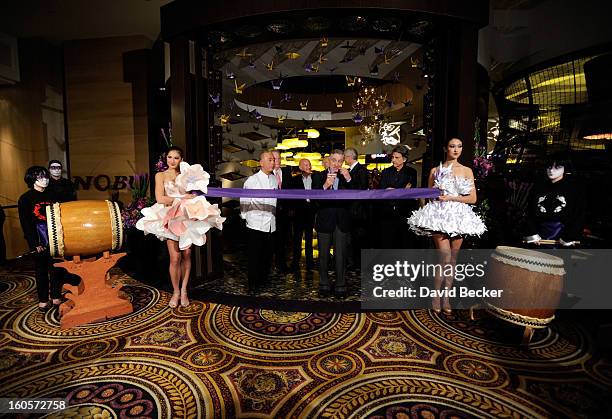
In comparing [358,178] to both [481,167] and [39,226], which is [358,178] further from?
[39,226]

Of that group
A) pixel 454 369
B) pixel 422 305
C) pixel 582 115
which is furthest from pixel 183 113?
pixel 582 115

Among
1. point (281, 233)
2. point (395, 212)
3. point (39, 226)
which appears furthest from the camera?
point (281, 233)

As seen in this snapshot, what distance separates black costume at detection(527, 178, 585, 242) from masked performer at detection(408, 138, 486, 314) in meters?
0.79

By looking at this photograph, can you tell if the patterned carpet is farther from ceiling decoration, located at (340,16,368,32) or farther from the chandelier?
the chandelier

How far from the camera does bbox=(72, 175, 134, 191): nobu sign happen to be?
6.80 metres

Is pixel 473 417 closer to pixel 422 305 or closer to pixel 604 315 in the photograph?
pixel 422 305

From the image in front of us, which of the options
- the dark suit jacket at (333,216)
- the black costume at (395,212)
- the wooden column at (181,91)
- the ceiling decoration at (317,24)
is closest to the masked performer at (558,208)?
the black costume at (395,212)

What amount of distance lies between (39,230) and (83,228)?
662 mm

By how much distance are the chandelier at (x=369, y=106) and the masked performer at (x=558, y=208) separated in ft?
24.3

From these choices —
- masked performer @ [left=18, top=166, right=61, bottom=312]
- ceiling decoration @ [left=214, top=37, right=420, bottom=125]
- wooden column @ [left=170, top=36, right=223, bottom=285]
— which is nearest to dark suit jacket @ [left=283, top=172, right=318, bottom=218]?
wooden column @ [left=170, top=36, right=223, bottom=285]

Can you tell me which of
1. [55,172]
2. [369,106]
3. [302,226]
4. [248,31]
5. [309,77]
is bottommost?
[302,226]

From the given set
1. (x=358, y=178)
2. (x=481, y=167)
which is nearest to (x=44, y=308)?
(x=358, y=178)

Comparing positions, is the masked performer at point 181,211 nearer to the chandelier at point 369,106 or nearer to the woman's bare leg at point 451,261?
the woman's bare leg at point 451,261

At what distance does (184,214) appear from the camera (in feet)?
10.4
